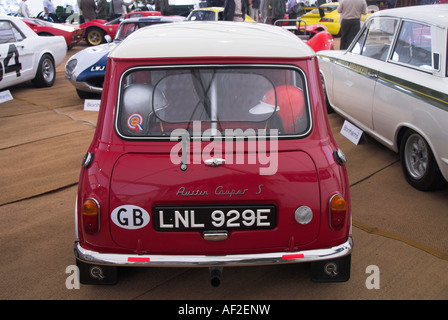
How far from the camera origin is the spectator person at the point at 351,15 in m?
9.58

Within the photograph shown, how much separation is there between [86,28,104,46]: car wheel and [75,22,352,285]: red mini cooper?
576 inches

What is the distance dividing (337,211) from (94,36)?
15.7m

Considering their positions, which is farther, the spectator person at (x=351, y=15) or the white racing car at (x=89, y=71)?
the spectator person at (x=351, y=15)

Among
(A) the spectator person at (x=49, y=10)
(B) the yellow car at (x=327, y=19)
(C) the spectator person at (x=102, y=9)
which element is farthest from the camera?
(A) the spectator person at (x=49, y=10)

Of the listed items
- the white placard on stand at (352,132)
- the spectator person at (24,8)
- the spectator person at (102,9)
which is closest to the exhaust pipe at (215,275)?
the white placard on stand at (352,132)

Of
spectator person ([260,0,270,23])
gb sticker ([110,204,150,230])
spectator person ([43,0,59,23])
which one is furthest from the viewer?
spectator person ([43,0,59,23])

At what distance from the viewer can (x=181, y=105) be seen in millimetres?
2830

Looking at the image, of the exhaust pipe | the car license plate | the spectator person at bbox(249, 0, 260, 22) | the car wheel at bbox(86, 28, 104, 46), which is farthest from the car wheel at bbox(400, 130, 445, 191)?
the car wheel at bbox(86, 28, 104, 46)

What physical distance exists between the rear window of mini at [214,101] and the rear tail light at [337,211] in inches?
17.2

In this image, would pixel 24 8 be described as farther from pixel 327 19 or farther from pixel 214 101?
pixel 214 101

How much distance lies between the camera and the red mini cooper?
2.52m

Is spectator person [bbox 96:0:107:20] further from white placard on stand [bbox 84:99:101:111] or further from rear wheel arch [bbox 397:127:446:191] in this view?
rear wheel arch [bbox 397:127:446:191]

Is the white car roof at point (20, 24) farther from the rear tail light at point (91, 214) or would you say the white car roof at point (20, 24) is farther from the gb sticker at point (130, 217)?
the gb sticker at point (130, 217)

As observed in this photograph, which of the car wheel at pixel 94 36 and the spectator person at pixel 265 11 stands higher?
the spectator person at pixel 265 11
